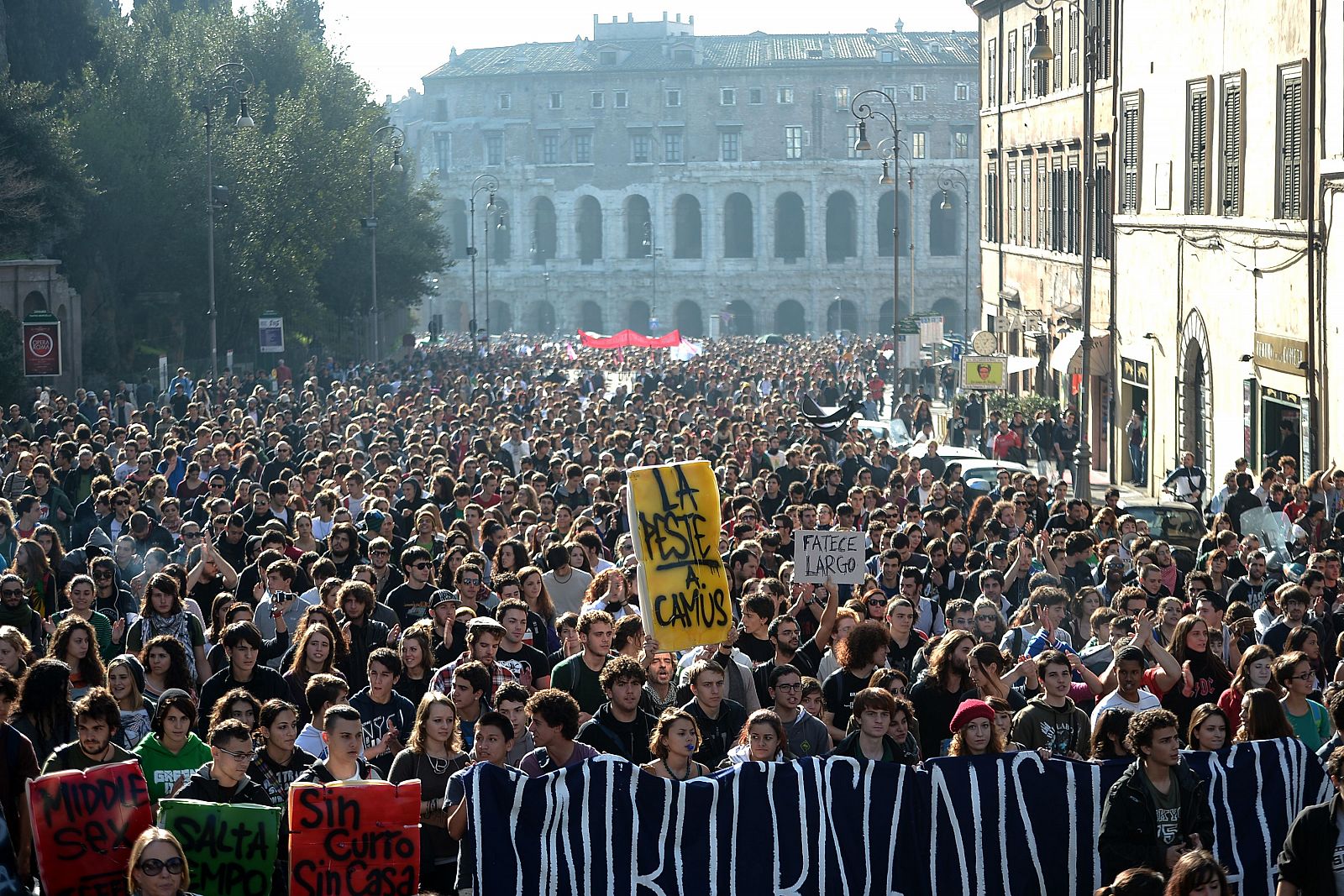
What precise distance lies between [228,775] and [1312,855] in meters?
4.06

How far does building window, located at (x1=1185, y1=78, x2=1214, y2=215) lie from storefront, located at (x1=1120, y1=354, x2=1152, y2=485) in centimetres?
413

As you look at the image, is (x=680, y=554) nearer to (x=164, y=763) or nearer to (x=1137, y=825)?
(x=164, y=763)

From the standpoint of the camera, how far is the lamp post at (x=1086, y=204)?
30.6 metres

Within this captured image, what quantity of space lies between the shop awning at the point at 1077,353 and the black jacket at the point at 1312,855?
100 feet

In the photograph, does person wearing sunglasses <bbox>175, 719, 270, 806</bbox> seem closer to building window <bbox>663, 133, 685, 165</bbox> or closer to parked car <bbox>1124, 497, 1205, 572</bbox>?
parked car <bbox>1124, 497, 1205, 572</bbox>

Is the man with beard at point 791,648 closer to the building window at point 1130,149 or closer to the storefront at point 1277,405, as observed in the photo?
the storefront at point 1277,405

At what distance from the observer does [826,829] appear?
27.0 ft

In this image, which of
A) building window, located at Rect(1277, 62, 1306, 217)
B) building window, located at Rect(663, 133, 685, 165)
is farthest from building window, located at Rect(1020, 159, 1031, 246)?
building window, located at Rect(663, 133, 685, 165)

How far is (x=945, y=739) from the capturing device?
9.86 meters

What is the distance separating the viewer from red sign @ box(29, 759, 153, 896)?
7.65 m

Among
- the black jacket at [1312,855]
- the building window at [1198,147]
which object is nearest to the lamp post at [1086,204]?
the building window at [1198,147]

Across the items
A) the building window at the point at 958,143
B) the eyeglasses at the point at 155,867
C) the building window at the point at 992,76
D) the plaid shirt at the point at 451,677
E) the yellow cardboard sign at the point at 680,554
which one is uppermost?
the building window at the point at 958,143

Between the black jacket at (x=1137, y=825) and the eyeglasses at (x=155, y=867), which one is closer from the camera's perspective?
the eyeglasses at (x=155, y=867)

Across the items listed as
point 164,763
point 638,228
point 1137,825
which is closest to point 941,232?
point 638,228
